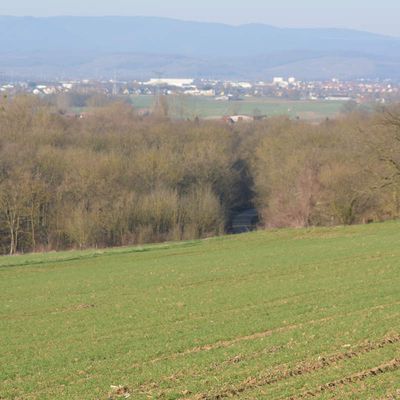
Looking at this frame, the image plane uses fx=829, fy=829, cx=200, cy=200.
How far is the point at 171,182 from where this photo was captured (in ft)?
220

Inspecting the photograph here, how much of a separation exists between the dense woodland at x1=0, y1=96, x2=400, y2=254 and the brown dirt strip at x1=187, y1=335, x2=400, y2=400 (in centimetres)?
3717

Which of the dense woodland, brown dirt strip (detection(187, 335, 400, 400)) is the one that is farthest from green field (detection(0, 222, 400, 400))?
the dense woodland

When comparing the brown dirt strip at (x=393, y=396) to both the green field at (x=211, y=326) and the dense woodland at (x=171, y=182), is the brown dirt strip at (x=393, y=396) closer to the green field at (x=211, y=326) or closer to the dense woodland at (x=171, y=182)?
the green field at (x=211, y=326)

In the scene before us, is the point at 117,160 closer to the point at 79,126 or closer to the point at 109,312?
the point at 79,126

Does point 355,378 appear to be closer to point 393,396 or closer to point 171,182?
point 393,396

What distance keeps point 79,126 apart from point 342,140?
97.5 ft

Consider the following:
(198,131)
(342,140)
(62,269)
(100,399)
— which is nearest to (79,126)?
(198,131)

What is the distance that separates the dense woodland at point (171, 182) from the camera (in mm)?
54500

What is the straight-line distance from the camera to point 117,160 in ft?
215

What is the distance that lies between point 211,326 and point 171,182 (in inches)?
1885

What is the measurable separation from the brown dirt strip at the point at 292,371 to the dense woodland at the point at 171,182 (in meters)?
37.2

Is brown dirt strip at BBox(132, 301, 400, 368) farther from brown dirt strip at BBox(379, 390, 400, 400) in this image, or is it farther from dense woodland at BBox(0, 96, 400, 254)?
dense woodland at BBox(0, 96, 400, 254)

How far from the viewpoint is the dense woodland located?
54500 millimetres

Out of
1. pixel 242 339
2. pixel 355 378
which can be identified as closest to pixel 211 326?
pixel 242 339
